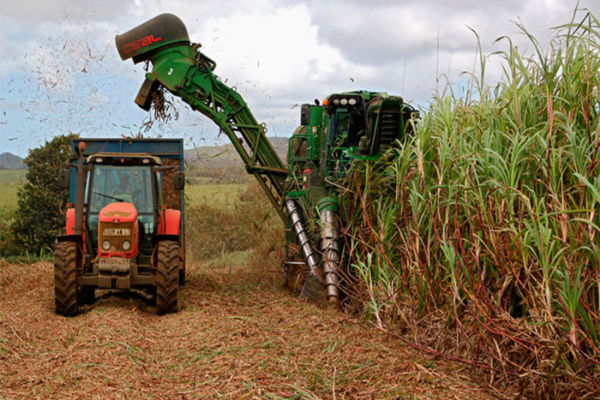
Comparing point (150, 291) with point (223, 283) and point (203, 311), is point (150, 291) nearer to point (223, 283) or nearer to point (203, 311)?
point (203, 311)

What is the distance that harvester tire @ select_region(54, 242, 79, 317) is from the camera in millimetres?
7277

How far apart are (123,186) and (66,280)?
1.46 metres

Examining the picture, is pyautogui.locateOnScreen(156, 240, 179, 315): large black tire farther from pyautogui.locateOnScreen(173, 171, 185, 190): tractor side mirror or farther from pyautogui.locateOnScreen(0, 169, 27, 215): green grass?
pyautogui.locateOnScreen(0, 169, 27, 215): green grass

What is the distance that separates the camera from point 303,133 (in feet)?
34.4

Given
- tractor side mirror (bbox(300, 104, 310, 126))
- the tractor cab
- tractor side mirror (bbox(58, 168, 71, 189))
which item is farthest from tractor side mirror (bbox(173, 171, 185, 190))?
tractor side mirror (bbox(300, 104, 310, 126))

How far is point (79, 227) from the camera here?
7582mm

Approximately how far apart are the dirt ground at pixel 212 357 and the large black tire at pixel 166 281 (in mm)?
174

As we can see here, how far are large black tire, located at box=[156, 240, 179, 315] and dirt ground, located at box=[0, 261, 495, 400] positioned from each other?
0.17 m

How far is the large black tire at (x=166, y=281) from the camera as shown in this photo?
7520mm

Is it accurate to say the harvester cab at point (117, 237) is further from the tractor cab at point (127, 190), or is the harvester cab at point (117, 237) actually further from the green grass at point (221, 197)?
the green grass at point (221, 197)

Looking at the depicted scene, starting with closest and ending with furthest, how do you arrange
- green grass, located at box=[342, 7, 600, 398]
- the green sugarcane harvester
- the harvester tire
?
1. green grass, located at box=[342, 7, 600, 398]
2. the harvester tire
3. the green sugarcane harvester

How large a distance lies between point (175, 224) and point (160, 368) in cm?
379

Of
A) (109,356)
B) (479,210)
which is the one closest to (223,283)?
(109,356)

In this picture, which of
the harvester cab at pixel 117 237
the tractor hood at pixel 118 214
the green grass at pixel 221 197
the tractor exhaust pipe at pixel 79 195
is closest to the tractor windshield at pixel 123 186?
the harvester cab at pixel 117 237
